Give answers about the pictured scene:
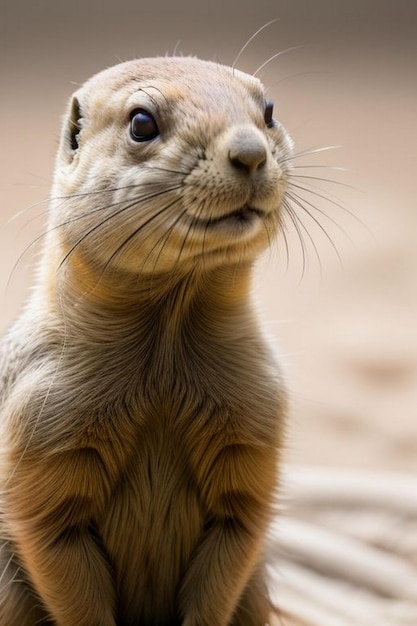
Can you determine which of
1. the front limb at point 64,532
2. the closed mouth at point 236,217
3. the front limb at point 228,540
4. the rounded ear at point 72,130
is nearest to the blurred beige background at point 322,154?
the front limb at point 228,540

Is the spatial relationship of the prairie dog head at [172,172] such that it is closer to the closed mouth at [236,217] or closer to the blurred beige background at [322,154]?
the closed mouth at [236,217]

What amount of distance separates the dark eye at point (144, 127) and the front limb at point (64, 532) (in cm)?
73

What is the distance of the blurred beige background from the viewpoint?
4.80 metres

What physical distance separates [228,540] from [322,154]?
417 cm

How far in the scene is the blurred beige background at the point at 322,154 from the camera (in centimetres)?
480

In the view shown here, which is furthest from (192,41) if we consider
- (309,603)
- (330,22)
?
(309,603)

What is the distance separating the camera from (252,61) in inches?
272

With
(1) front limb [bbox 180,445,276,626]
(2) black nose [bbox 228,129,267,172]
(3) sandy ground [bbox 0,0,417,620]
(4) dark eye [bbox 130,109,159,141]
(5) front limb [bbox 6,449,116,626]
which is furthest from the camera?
(3) sandy ground [bbox 0,0,417,620]

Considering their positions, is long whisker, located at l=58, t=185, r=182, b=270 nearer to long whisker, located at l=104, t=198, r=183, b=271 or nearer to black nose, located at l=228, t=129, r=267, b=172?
long whisker, located at l=104, t=198, r=183, b=271

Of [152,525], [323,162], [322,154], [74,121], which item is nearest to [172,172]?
[74,121]

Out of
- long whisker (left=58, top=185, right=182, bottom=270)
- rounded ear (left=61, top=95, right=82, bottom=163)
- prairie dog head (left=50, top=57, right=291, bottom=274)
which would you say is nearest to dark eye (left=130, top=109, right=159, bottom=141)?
prairie dog head (left=50, top=57, right=291, bottom=274)

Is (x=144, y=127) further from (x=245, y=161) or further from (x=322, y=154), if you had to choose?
(x=322, y=154)

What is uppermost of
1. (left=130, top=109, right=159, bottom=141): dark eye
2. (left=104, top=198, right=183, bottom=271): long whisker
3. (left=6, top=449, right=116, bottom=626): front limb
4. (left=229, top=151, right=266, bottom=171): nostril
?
(left=130, top=109, right=159, bottom=141): dark eye

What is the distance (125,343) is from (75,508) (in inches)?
15.9
